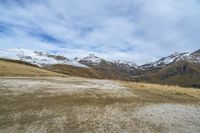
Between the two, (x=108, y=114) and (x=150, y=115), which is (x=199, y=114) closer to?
(x=150, y=115)

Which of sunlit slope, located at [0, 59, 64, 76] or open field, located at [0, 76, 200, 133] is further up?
sunlit slope, located at [0, 59, 64, 76]

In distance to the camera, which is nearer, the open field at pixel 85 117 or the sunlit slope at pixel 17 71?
the open field at pixel 85 117

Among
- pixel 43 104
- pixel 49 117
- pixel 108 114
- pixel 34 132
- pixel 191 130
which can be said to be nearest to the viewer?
pixel 34 132

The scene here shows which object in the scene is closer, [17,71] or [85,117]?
[85,117]

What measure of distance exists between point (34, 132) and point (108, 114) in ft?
23.3

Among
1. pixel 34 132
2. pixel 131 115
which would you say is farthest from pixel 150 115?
pixel 34 132

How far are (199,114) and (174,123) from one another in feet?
18.0

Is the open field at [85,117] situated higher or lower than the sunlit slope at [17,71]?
lower

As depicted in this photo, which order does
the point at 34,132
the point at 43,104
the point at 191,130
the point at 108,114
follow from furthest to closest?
the point at 43,104
the point at 108,114
the point at 191,130
the point at 34,132

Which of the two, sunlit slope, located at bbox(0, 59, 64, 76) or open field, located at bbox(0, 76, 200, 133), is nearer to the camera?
open field, located at bbox(0, 76, 200, 133)

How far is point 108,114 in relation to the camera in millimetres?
20672

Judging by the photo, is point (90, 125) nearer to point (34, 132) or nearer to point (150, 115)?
point (34, 132)

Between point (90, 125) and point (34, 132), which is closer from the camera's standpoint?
point (34, 132)

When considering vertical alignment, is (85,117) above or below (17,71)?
below
